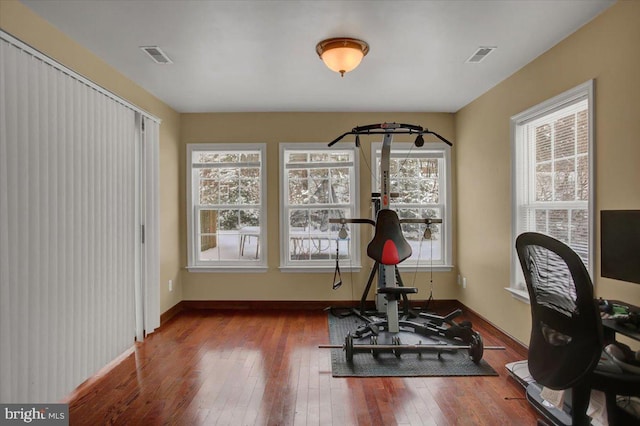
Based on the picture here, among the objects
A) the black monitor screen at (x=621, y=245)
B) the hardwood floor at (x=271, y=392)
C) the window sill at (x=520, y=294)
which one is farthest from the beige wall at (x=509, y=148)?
the hardwood floor at (x=271, y=392)

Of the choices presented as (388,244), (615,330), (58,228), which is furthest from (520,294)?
(58,228)

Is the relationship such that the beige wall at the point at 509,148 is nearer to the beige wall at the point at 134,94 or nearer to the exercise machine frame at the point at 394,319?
the exercise machine frame at the point at 394,319

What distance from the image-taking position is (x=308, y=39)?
8.96 ft

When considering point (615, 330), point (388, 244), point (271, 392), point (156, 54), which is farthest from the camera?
point (388, 244)

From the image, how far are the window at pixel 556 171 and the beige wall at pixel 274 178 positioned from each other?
1.68 m

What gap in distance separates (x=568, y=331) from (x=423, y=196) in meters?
3.42

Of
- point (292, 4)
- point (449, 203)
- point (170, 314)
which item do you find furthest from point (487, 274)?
point (170, 314)

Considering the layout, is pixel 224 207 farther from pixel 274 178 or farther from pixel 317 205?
pixel 317 205

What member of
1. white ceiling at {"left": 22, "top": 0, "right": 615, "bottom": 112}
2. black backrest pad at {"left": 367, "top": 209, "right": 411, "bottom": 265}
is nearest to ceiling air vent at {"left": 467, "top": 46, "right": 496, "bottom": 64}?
white ceiling at {"left": 22, "top": 0, "right": 615, "bottom": 112}

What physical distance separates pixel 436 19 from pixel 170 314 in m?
4.20

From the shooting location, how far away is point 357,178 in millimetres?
4844

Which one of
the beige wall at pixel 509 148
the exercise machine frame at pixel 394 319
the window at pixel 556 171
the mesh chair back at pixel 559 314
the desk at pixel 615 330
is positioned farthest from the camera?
the exercise machine frame at pixel 394 319

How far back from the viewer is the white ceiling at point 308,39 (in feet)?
7.60

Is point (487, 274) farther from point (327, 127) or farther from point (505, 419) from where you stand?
point (327, 127)
